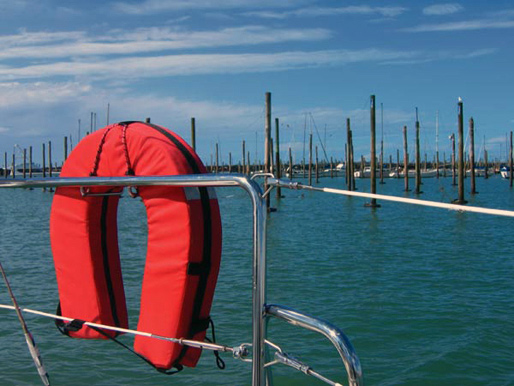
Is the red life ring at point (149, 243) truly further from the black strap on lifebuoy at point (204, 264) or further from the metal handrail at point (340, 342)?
the metal handrail at point (340, 342)

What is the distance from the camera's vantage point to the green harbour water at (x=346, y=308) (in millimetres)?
5348

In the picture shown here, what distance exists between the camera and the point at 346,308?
759 cm

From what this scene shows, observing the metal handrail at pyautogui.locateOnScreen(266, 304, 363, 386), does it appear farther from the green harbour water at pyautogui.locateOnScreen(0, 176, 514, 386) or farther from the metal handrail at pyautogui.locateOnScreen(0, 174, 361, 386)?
the green harbour water at pyautogui.locateOnScreen(0, 176, 514, 386)

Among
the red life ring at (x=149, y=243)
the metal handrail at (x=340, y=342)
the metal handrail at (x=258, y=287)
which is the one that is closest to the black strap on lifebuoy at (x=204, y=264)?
the red life ring at (x=149, y=243)

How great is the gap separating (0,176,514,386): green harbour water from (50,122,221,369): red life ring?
7.18 feet

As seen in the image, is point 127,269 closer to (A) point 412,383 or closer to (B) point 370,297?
(B) point 370,297

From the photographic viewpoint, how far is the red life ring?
106 inches

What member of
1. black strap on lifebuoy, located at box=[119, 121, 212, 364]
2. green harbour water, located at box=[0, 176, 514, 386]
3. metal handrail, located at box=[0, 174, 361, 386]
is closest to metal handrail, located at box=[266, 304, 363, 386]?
metal handrail, located at box=[0, 174, 361, 386]

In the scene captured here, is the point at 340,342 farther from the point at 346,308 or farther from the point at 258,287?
the point at 346,308

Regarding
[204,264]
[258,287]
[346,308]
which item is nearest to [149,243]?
[204,264]

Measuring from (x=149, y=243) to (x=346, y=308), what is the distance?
5236 mm

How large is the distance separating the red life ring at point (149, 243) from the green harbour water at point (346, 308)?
219cm

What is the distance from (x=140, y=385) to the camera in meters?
4.95

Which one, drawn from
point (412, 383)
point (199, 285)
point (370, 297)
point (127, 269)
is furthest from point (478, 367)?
point (127, 269)
